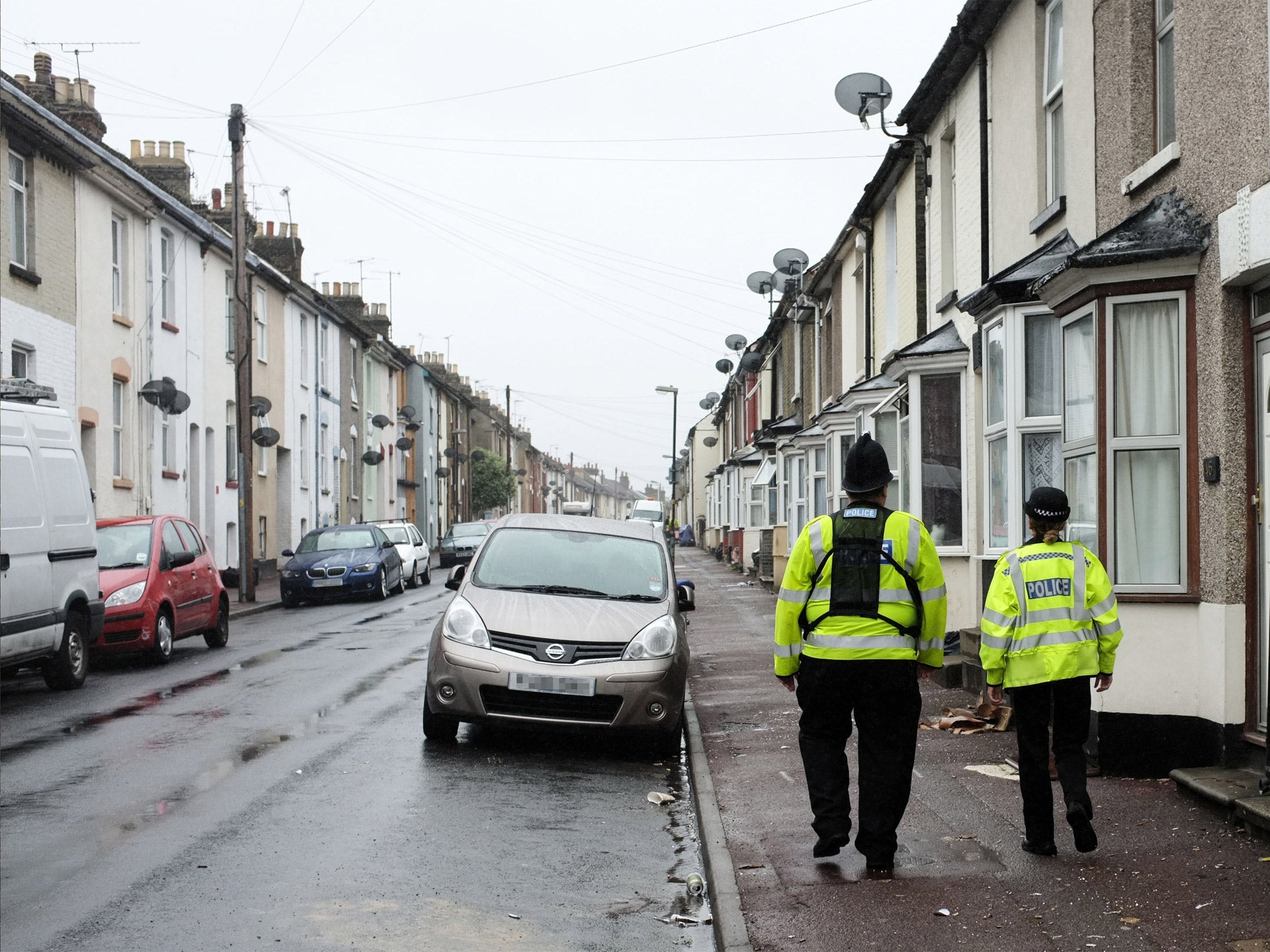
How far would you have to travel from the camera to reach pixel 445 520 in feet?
228

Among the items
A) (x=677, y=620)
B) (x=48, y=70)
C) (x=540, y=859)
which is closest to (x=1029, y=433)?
(x=677, y=620)

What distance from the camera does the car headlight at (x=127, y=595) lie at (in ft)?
49.1

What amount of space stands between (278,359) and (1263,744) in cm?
3215

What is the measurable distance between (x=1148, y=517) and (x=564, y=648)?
376 centimetres

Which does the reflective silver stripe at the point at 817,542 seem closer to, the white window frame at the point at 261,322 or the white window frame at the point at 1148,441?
the white window frame at the point at 1148,441

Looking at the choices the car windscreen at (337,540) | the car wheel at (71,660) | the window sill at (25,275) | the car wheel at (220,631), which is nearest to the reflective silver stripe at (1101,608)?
the car wheel at (71,660)

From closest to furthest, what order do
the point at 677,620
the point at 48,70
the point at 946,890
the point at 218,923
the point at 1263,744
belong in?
the point at 218,923
the point at 946,890
the point at 1263,744
the point at 677,620
the point at 48,70

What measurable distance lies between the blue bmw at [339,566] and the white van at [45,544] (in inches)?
496

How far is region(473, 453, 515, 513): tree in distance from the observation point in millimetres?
77875

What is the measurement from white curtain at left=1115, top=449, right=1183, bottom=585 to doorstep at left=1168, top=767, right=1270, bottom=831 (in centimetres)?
116

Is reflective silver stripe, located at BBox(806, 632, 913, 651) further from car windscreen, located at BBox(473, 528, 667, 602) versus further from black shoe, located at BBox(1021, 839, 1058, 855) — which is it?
car windscreen, located at BBox(473, 528, 667, 602)

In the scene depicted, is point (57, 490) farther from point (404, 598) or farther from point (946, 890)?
point (404, 598)

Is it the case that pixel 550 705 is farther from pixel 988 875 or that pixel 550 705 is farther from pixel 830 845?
pixel 988 875

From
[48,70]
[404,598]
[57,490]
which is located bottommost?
[404,598]
